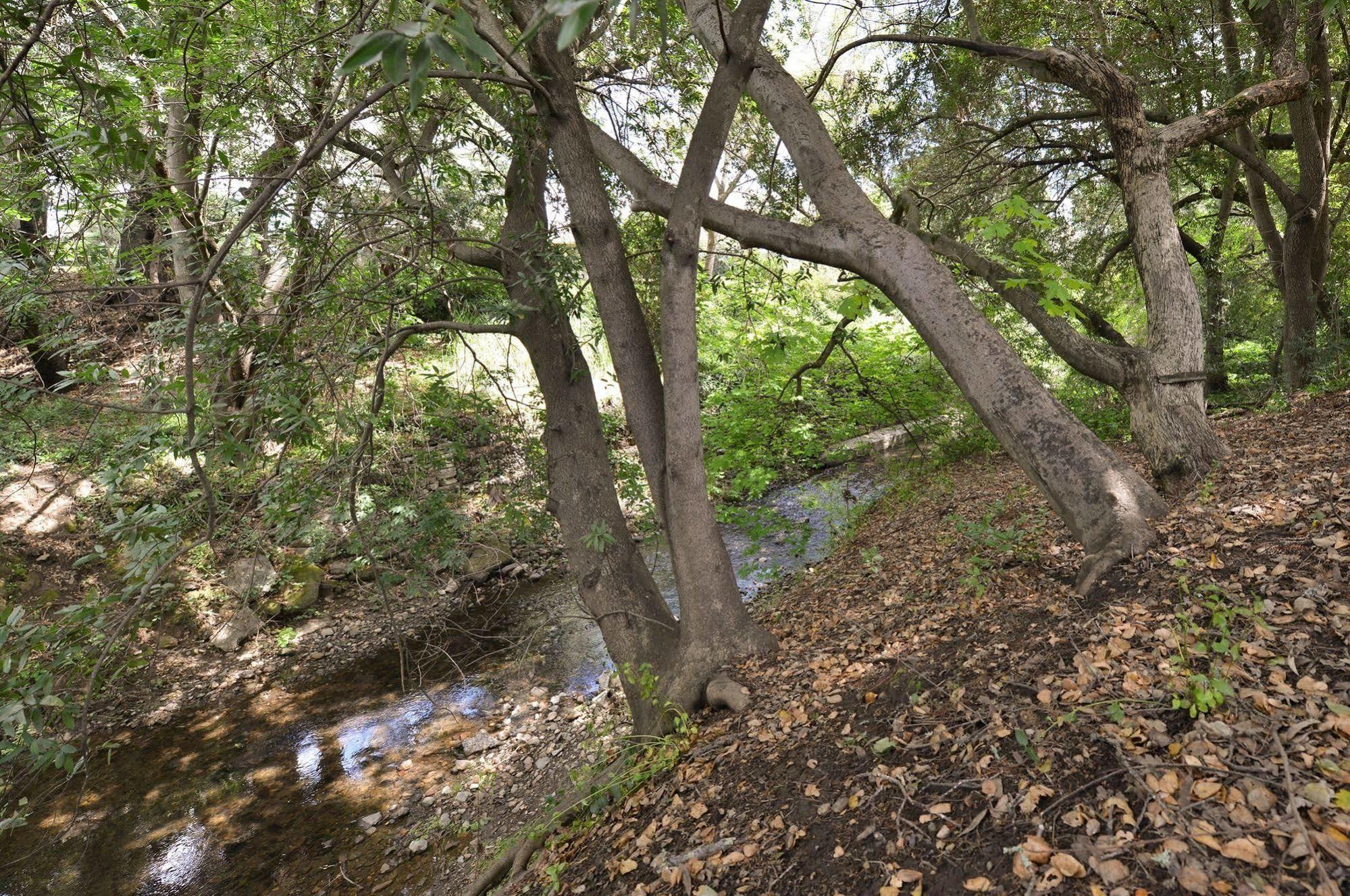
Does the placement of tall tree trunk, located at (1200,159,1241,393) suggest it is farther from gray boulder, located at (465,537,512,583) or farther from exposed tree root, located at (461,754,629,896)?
gray boulder, located at (465,537,512,583)

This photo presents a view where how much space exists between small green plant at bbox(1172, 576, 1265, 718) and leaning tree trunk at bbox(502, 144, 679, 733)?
9.40ft

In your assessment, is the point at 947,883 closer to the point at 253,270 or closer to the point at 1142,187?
the point at 1142,187

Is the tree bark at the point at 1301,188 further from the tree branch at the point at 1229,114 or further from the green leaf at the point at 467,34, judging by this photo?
the green leaf at the point at 467,34

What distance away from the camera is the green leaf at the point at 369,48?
3.38 feet

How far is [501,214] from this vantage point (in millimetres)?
7074

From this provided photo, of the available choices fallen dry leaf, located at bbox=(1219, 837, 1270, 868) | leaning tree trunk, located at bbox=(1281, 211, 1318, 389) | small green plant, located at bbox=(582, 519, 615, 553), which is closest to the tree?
fallen dry leaf, located at bbox=(1219, 837, 1270, 868)

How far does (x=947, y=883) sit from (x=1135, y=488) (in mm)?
2620

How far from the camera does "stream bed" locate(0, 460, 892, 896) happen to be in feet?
17.5

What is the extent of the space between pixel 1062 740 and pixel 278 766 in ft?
22.3

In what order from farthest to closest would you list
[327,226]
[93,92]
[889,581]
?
[889,581]
[327,226]
[93,92]

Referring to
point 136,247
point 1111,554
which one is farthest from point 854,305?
point 136,247

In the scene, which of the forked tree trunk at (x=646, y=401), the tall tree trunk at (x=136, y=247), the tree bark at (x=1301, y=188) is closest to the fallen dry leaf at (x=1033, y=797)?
the forked tree trunk at (x=646, y=401)

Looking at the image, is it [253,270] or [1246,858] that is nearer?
[1246,858]

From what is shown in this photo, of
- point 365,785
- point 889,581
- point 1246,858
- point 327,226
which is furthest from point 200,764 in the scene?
point 1246,858
